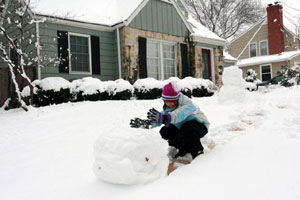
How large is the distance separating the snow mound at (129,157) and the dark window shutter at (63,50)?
24.5ft

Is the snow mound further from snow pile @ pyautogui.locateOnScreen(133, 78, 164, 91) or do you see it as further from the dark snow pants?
snow pile @ pyautogui.locateOnScreen(133, 78, 164, 91)

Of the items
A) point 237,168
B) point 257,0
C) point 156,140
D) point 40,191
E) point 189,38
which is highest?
point 257,0

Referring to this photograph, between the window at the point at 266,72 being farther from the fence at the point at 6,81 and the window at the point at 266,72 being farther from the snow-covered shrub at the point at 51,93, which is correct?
the fence at the point at 6,81

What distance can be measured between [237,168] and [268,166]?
26 cm

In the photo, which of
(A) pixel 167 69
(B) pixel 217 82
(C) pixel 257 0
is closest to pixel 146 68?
(A) pixel 167 69

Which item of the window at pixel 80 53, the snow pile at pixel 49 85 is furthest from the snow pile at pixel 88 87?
the window at pixel 80 53

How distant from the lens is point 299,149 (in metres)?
2.63

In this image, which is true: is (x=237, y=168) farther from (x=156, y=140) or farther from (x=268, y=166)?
(x=156, y=140)

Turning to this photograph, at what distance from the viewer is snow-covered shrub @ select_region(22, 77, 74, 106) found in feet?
24.2

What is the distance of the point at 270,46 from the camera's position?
22547 mm

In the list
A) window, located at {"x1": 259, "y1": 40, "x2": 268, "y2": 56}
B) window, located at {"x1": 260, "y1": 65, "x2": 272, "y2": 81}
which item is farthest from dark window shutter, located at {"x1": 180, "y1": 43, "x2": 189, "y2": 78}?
window, located at {"x1": 259, "y1": 40, "x2": 268, "y2": 56}

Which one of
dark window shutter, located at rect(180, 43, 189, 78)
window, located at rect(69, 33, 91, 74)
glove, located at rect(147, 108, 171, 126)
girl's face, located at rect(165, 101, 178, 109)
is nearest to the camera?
glove, located at rect(147, 108, 171, 126)

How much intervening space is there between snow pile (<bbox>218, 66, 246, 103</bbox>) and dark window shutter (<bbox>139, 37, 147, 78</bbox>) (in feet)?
11.7

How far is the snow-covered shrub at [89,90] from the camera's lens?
755 cm
